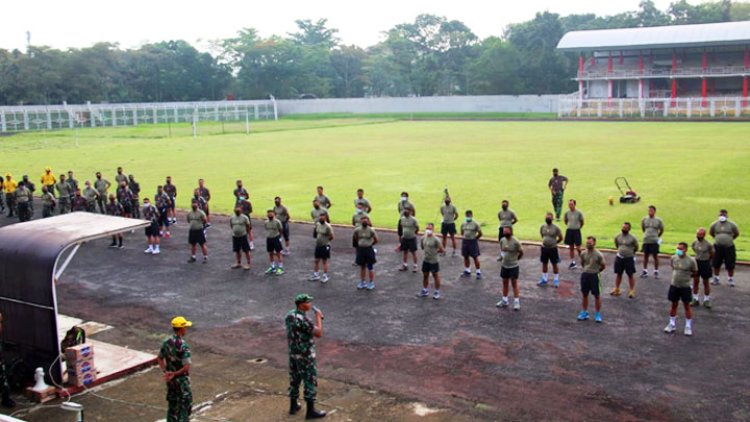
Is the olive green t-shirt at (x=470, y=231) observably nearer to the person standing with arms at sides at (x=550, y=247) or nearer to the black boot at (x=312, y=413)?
the person standing with arms at sides at (x=550, y=247)

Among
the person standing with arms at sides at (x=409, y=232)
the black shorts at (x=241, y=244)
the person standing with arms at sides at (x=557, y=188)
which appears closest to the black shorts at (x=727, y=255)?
the person standing with arms at sides at (x=409, y=232)

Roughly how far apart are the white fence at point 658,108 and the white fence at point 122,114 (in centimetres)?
3730

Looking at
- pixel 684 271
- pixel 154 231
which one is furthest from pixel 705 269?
pixel 154 231

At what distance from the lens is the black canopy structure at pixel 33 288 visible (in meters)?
11.7

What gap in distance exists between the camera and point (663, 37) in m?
91.5

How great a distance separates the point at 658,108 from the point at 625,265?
68897 mm

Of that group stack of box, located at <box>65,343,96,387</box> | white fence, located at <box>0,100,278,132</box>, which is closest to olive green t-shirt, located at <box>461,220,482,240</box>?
stack of box, located at <box>65,343,96,387</box>

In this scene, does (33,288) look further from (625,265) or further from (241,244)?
(625,265)

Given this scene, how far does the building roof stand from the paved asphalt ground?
3089 inches

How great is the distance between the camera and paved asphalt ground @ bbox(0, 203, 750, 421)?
1118 centimetres

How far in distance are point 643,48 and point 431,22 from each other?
1538 inches

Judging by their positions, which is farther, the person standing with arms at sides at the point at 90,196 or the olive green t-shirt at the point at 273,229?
the person standing with arms at sides at the point at 90,196

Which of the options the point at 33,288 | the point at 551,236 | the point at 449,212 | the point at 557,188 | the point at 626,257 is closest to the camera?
the point at 33,288

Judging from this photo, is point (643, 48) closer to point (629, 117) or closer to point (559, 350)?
point (629, 117)
